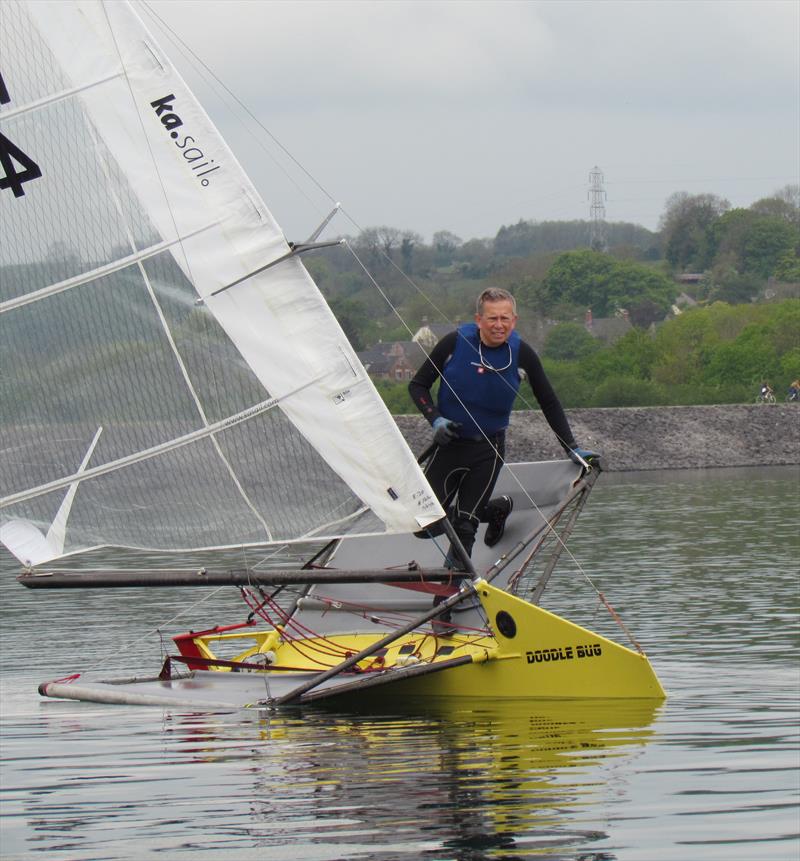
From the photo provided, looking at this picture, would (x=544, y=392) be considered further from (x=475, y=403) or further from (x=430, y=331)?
(x=430, y=331)

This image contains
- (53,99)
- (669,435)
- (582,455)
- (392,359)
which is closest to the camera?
(53,99)

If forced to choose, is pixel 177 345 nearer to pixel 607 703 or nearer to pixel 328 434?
pixel 328 434

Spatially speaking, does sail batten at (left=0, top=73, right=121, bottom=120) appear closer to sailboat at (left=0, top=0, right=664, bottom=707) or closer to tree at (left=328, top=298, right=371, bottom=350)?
sailboat at (left=0, top=0, right=664, bottom=707)

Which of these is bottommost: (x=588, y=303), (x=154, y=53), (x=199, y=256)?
(x=588, y=303)

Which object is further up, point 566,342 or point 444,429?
point 444,429

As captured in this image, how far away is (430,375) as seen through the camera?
1126 cm

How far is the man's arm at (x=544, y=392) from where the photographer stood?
11.2 metres

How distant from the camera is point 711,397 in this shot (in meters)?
61.4

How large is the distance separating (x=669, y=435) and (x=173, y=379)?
4307 centimetres

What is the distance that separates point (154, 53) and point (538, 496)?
13.3 feet

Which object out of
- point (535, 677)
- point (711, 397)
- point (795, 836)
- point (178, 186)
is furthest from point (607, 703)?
point (711, 397)

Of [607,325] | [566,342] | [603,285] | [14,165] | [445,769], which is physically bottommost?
[607,325]

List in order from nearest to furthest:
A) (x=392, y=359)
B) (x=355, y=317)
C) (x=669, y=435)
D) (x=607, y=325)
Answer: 1. (x=669, y=435)
2. (x=392, y=359)
3. (x=355, y=317)
4. (x=607, y=325)

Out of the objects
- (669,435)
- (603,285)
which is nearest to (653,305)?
(603,285)
